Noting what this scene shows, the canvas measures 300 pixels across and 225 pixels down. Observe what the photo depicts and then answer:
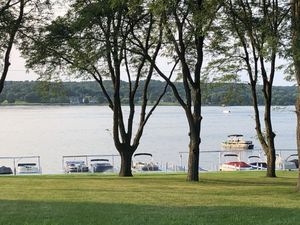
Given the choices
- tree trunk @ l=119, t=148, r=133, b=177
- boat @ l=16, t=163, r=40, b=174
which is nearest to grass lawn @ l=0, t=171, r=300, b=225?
tree trunk @ l=119, t=148, r=133, b=177

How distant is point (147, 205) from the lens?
11.4 meters

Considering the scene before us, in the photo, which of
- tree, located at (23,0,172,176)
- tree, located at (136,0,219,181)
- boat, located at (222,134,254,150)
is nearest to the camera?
tree, located at (136,0,219,181)

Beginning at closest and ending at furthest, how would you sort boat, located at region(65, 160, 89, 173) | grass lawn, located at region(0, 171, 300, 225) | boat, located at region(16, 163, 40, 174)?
1. grass lawn, located at region(0, 171, 300, 225)
2. boat, located at region(16, 163, 40, 174)
3. boat, located at region(65, 160, 89, 173)

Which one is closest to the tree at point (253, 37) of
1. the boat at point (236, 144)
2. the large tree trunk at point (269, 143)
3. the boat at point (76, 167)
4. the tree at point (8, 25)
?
the large tree trunk at point (269, 143)

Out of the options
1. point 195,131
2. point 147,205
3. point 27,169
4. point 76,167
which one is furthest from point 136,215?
point 27,169

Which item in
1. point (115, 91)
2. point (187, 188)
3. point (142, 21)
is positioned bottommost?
point (187, 188)

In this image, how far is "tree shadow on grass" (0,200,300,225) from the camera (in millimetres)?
8703

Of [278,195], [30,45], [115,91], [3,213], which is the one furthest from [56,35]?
[3,213]

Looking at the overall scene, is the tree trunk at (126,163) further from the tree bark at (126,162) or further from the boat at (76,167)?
the boat at (76,167)

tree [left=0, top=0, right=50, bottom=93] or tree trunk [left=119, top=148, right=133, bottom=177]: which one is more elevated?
tree [left=0, top=0, right=50, bottom=93]

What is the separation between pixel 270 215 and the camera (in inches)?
374

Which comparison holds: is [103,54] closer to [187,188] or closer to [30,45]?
[30,45]

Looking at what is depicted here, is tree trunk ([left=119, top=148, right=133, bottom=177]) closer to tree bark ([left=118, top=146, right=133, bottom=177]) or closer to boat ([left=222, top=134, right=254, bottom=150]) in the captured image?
tree bark ([left=118, top=146, right=133, bottom=177])

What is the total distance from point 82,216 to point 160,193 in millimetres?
5149
